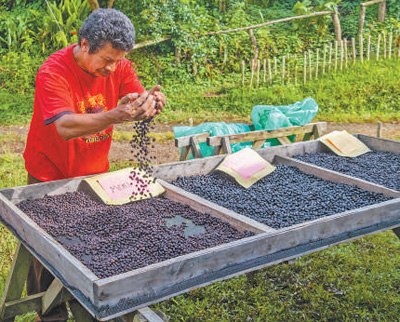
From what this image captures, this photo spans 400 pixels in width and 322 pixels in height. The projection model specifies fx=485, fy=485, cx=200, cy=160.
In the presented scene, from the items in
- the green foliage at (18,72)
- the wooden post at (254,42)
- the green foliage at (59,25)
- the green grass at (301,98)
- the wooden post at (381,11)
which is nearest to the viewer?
the green grass at (301,98)

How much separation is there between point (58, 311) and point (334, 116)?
6.39 metres

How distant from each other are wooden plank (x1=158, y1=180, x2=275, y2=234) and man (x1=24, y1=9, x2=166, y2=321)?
1.53 feet

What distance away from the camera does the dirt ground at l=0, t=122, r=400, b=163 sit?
638cm

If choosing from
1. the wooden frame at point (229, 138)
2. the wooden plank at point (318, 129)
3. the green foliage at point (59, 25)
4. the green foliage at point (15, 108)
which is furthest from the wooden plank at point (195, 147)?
the green foliage at point (59, 25)

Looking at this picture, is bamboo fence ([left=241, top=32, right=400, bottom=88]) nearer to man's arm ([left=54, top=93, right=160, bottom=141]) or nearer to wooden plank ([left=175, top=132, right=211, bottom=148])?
wooden plank ([left=175, top=132, right=211, bottom=148])

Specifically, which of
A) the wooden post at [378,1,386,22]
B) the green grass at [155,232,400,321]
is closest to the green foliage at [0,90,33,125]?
the green grass at [155,232,400,321]

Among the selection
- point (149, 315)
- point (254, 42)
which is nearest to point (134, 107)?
point (149, 315)

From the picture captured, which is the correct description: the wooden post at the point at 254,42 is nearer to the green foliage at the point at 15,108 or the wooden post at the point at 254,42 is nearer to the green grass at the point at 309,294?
the green foliage at the point at 15,108

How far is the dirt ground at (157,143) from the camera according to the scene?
6.38 m

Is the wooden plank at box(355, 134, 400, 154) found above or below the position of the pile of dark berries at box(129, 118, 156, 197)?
below

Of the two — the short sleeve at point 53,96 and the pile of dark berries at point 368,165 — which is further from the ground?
the short sleeve at point 53,96

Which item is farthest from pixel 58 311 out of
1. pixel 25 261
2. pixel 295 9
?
pixel 295 9

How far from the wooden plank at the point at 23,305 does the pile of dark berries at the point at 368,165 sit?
1.98 meters

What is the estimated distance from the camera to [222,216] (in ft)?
7.61
